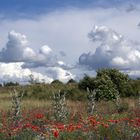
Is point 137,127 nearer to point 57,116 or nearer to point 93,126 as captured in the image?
point 93,126

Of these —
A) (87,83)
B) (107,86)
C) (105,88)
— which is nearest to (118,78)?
(107,86)

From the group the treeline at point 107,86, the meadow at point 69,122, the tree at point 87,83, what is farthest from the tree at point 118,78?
the meadow at point 69,122

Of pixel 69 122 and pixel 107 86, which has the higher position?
pixel 107 86

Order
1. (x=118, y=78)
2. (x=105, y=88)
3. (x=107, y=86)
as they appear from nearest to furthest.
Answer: (x=105, y=88), (x=107, y=86), (x=118, y=78)

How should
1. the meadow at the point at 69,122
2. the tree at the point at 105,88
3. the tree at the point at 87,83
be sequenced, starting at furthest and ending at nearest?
the tree at the point at 87,83 < the tree at the point at 105,88 < the meadow at the point at 69,122

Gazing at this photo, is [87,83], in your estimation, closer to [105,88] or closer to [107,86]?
[107,86]

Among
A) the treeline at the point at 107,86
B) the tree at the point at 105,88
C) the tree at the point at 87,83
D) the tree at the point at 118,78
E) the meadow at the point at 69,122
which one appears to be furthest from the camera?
the tree at the point at 87,83

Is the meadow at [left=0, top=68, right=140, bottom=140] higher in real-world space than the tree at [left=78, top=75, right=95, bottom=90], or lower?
lower

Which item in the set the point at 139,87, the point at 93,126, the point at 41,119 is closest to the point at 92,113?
the point at 41,119

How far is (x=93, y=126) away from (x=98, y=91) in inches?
856

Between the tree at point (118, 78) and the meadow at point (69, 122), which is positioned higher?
the tree at point (118, 78)

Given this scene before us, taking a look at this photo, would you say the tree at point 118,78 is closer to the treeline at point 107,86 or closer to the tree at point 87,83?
the treeline at point 107,86

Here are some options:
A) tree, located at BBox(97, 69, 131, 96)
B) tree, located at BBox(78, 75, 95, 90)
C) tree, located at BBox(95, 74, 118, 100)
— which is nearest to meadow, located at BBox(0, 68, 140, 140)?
tree, located at BBox(95, 74, 118, 100)

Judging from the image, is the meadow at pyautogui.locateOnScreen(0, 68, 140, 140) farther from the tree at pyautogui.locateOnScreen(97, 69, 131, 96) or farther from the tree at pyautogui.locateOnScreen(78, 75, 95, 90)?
the tree at pyautogui.locateOnScreen(78, 75, 95, 90)
